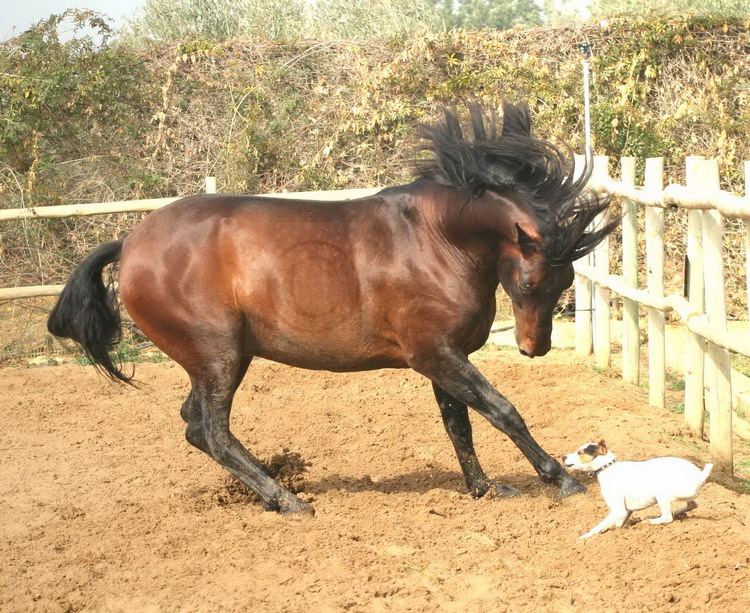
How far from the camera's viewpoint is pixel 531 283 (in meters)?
4.64

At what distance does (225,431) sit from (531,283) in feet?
5.92

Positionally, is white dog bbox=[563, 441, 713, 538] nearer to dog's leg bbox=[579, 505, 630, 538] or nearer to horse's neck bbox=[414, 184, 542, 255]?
dog's leg bbox=[579, 505, 630, 538]

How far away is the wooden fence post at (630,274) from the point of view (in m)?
7.61

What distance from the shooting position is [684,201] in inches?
225

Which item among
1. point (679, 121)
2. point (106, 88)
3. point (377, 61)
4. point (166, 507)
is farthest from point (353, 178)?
point (166, 507)

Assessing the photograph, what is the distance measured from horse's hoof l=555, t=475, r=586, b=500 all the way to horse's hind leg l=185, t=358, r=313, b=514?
136 centimetres

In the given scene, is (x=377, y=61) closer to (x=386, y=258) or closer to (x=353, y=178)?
(x=353, y=178)

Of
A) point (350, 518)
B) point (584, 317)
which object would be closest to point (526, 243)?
point (350, 518)

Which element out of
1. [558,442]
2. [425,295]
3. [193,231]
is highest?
[193,231]

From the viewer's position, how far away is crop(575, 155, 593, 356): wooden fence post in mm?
8984

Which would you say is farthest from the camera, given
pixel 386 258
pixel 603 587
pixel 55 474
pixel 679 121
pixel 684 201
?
pixel 679 121

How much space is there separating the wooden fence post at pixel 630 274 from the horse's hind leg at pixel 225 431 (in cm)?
371

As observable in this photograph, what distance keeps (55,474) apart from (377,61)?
8.27m

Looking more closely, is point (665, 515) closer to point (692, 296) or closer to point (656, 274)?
point (692, 296)
